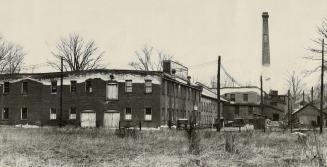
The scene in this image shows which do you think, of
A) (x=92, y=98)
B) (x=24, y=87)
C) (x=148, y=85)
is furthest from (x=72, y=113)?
(x=148, y=85)

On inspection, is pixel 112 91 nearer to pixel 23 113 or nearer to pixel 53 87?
pixel 53 87

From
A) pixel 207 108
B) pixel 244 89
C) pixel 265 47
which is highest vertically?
pixel 265 47

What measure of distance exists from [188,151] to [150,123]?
29908mm

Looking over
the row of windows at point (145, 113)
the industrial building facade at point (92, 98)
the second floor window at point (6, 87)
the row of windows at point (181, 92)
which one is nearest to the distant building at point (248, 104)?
the row of windows at point (181, 92)

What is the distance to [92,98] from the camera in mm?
50125

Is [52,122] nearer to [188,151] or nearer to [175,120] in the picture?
[175,120]

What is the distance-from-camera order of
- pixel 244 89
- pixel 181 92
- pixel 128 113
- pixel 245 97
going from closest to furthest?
pixel 128 113, pixel 181 92, pixel 245 97, pixel 244 89

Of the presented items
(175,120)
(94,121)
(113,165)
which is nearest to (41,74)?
(94,121)

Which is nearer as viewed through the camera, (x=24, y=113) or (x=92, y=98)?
(x=92, y=98)

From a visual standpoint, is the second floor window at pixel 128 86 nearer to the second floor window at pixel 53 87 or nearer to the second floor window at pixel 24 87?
the second floor window at pixel 53 87

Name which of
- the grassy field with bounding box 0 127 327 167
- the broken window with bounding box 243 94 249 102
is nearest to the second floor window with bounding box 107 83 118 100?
the grassy field with bounding box 0 127 327 167

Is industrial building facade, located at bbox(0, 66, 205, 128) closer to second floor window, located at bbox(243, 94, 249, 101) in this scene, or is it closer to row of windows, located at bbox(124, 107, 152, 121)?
row of windows, located at bbox(124, 107, 152, 121)

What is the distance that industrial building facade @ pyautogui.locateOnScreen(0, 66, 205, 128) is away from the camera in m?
49.2

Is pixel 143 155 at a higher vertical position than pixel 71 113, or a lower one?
lower
